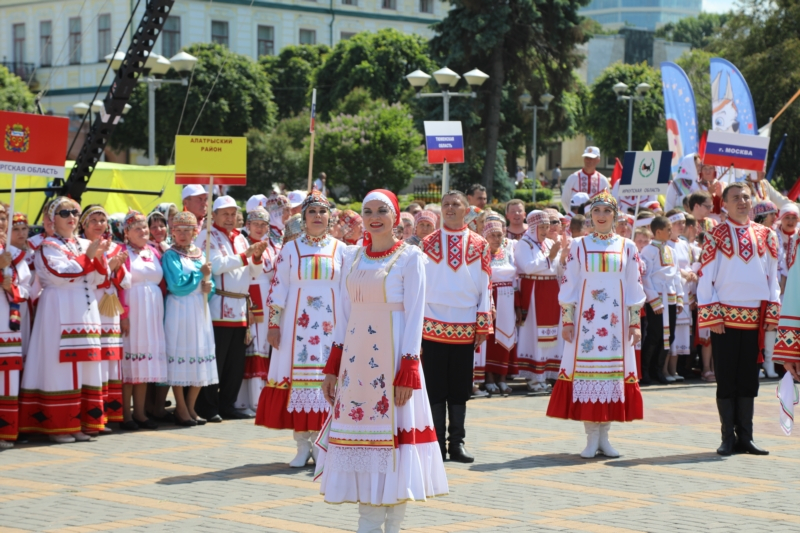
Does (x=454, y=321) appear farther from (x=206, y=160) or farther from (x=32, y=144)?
(x=32, y=144)

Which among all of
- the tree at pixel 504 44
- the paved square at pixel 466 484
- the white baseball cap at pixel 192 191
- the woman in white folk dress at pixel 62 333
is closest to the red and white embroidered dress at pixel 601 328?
the paved square at pixel 466 484

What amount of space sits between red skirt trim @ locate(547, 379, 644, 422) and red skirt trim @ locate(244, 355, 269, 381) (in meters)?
3.74

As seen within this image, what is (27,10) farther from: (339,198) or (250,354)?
(250,354)

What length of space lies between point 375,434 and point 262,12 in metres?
72.5

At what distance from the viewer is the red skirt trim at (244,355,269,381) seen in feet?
42.8

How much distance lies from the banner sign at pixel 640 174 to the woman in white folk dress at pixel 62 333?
6.03 metres

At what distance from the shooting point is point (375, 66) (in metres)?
65.9

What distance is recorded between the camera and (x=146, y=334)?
39.2 ft

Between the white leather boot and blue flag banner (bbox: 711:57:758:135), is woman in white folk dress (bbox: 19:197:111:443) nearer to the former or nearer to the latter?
the white leather boot

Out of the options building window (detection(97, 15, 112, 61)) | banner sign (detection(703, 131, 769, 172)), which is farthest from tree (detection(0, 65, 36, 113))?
banner sign (detection(703, 131, 769, 172))

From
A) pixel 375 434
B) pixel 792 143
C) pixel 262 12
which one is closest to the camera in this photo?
pixel 375 434

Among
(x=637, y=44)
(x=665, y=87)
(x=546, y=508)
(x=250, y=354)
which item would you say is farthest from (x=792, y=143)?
(x=637, y=44)

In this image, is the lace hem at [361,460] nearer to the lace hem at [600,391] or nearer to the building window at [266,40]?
the lace hem at [600,391]

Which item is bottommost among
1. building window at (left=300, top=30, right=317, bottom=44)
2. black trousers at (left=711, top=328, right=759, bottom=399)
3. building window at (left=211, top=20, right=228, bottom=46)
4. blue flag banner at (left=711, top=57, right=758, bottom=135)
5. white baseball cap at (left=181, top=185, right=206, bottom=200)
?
black trousers at (left=711, top=328, right=759, bottom=399)
